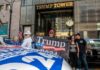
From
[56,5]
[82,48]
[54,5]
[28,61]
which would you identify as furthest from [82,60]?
[54,5]

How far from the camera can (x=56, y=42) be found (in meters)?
8.04

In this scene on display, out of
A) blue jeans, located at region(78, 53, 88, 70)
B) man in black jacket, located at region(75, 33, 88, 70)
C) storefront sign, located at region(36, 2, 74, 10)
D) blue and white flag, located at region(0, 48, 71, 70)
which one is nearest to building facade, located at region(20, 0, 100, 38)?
storefront sign, located at region(36, 2, 74, 10)

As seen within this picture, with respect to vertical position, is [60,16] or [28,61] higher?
[60,16]

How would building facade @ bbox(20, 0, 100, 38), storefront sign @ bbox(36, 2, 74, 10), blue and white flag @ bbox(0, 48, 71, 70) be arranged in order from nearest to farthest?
blue and white flag @ bbox(0, 48, 71, 70) < building facade @ bbox(20, 0, 100, 38) < storefront sign @ bbox(36, 2, 74, 10)

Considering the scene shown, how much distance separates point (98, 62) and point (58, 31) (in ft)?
72.5

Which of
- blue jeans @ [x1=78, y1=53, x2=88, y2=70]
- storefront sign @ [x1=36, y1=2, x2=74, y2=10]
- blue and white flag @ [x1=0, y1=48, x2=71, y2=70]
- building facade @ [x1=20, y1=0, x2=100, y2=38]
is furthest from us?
storefront sign @ [x1=36, y1=2, x2=74, y2=10]

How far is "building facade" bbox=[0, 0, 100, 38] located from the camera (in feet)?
123

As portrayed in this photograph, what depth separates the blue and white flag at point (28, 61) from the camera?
2467 millimetres

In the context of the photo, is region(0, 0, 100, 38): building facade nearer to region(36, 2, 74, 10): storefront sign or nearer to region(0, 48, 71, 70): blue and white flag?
region(36, 2, 74, 10): storefront sign

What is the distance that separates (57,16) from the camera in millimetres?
41188

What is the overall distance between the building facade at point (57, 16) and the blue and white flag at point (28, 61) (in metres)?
34.5

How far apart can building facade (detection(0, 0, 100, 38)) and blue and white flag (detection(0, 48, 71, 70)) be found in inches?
1357

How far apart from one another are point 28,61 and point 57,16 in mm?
38704

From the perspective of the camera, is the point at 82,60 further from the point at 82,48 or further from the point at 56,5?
the point at 56,5
